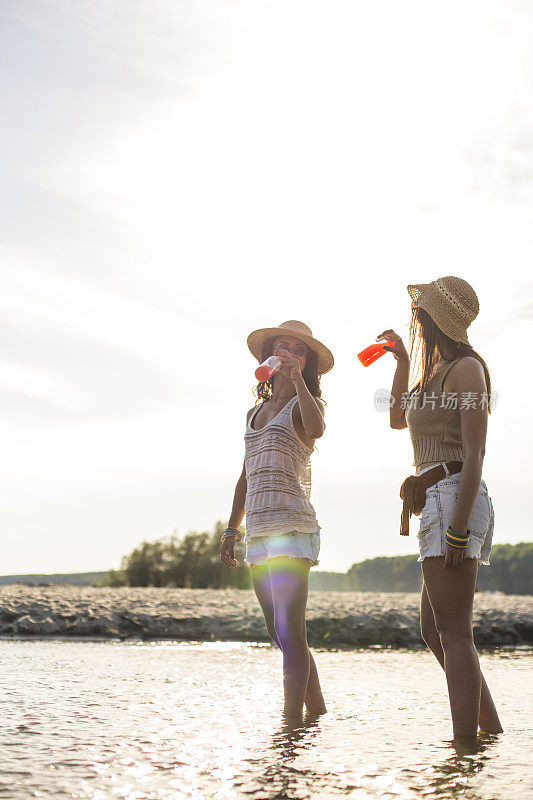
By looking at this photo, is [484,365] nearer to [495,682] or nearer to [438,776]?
[438,776]

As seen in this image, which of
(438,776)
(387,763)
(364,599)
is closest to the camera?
(438,776)

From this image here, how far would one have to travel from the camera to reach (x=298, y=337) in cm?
417

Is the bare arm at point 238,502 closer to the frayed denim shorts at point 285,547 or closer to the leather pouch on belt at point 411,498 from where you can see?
the frayed denim shorts at point 285,547

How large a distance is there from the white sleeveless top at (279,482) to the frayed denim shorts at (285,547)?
3 centimetres

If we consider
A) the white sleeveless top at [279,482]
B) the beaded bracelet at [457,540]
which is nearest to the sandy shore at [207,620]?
the white sleeveless top at [279,482]

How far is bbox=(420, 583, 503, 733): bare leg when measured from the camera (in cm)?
342

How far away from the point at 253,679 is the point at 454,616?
2.66m

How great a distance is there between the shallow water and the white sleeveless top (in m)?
0.92

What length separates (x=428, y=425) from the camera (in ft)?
11.2

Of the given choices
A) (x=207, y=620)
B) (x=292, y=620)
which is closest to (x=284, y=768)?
(x=292, y=620)

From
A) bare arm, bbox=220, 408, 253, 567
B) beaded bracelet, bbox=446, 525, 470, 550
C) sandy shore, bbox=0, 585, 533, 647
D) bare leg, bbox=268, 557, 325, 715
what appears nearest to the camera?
beaded bracelet, bbox=446, 525, 470, 550

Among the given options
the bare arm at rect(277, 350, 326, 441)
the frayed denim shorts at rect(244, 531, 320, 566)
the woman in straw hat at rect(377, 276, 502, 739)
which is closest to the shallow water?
the woman in straw hat at rect(377, 276, 502, 739)

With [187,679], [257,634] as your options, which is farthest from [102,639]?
[187,679]

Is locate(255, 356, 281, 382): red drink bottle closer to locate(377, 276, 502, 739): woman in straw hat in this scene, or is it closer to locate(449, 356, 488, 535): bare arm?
locate(377, 276, 502, 739): woman in straw hat
